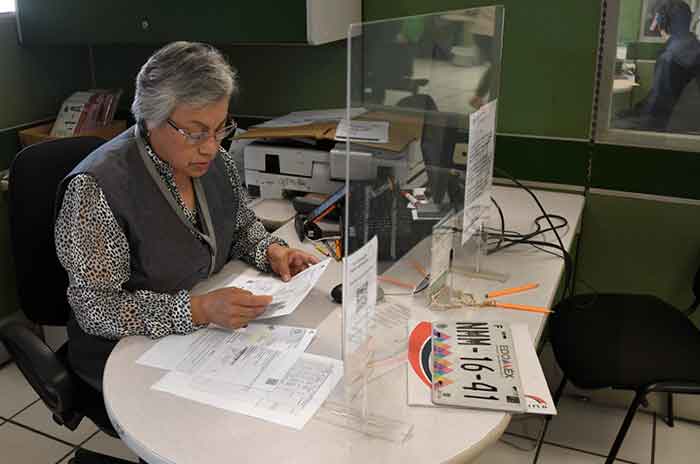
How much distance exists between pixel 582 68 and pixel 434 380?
1506mm

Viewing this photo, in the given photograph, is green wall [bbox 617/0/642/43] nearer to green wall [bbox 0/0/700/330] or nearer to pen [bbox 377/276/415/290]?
green wall [bbox 0/0/700/330]

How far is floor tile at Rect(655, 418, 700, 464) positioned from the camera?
2.23 meters

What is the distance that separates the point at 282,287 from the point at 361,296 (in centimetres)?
56

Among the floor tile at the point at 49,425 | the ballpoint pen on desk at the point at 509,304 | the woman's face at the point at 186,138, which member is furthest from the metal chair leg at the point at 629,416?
the floor tile at the point at 49,425

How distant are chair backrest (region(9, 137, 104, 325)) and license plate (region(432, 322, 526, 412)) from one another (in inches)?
40.8

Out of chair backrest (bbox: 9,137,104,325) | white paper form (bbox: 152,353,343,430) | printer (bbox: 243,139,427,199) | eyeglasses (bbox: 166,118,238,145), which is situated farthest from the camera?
printer (bbox: 243,139,427,199)

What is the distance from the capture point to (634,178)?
2.33 metres

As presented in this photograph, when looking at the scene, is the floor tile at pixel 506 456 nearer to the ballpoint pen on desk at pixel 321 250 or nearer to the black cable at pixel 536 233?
the black cable at pixel 536 233

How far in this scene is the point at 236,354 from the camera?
1350 mm

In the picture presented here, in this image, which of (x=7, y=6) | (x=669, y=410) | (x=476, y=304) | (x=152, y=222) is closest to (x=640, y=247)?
(x=669, y=410)

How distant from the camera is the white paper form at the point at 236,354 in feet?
4.19

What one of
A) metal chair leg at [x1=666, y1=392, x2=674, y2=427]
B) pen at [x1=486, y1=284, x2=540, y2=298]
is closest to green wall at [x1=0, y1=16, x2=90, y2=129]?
pen at [x1=486, y1=284, x2=540, y2=298]

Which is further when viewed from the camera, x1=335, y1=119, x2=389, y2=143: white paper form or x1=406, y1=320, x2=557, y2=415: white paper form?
x1=406, y1=320, x2=557, y2=415: white paper form

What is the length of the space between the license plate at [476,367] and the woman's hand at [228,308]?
1.28ft
